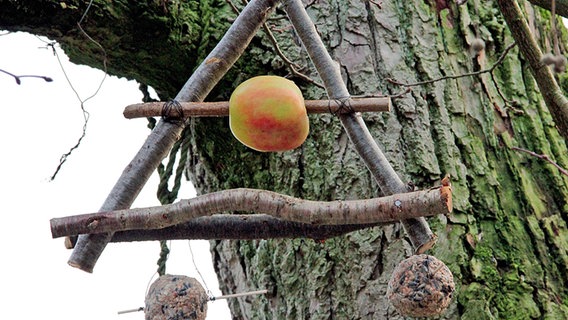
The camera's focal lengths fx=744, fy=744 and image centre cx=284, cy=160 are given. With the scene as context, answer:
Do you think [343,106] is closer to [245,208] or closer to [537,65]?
[245,208]

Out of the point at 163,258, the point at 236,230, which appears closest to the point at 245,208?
the point at 236,230

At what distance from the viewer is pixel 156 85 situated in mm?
1541

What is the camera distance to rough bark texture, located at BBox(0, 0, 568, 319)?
131 centimetres

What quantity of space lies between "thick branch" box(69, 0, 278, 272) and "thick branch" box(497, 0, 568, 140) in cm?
38

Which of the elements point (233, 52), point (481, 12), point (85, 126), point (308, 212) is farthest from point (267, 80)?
point (481, 12)

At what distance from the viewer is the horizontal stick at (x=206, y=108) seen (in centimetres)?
87

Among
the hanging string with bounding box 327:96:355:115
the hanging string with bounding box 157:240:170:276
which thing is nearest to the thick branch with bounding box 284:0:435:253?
the hanging string with bounding box 327:96:355:115

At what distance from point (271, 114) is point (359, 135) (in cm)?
12

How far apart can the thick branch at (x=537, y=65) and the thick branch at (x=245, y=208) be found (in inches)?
16.7

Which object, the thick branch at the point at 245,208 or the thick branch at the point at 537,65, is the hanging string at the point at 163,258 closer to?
the thick branch at the point at 245,208

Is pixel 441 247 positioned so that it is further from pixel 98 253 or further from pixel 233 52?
pixel 98 253

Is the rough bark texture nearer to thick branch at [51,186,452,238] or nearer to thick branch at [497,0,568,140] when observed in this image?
thick branch at [497,0,568,140]

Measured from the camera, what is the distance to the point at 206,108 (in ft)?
2.90

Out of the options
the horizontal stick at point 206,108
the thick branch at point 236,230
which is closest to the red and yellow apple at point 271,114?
the horizontal stick at point 206,108
